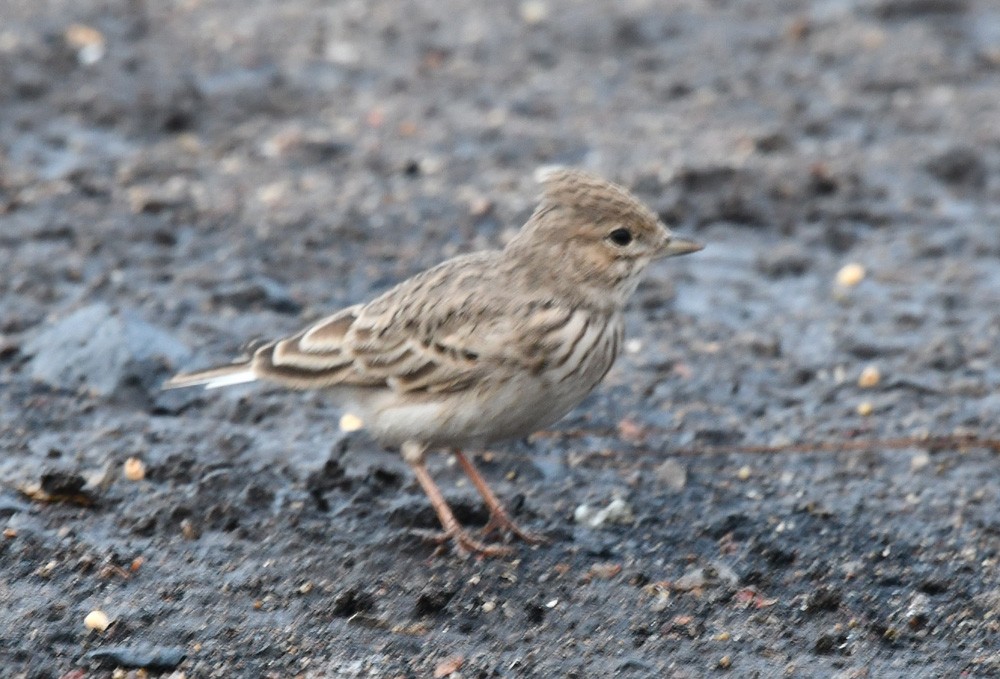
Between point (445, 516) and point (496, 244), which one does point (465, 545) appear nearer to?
point (445, 516)

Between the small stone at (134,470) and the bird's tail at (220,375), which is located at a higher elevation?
the bird's tail at (220,375)

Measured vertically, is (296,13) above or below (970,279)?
above

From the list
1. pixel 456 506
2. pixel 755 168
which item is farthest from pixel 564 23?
pixel 456 506

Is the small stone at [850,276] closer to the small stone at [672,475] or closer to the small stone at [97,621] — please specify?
the small stone at [672,475]

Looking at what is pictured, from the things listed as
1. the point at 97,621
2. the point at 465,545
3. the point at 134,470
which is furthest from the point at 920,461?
the point at 97,621

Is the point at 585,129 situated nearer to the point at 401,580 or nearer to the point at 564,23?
the point at 564,23

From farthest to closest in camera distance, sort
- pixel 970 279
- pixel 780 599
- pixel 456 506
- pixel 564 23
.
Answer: pixel 564 23, pixel 970 279, pixel 456 506, pixel 780 599

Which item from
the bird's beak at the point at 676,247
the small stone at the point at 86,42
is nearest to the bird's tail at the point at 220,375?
the bird's beak at the point at 676,247
